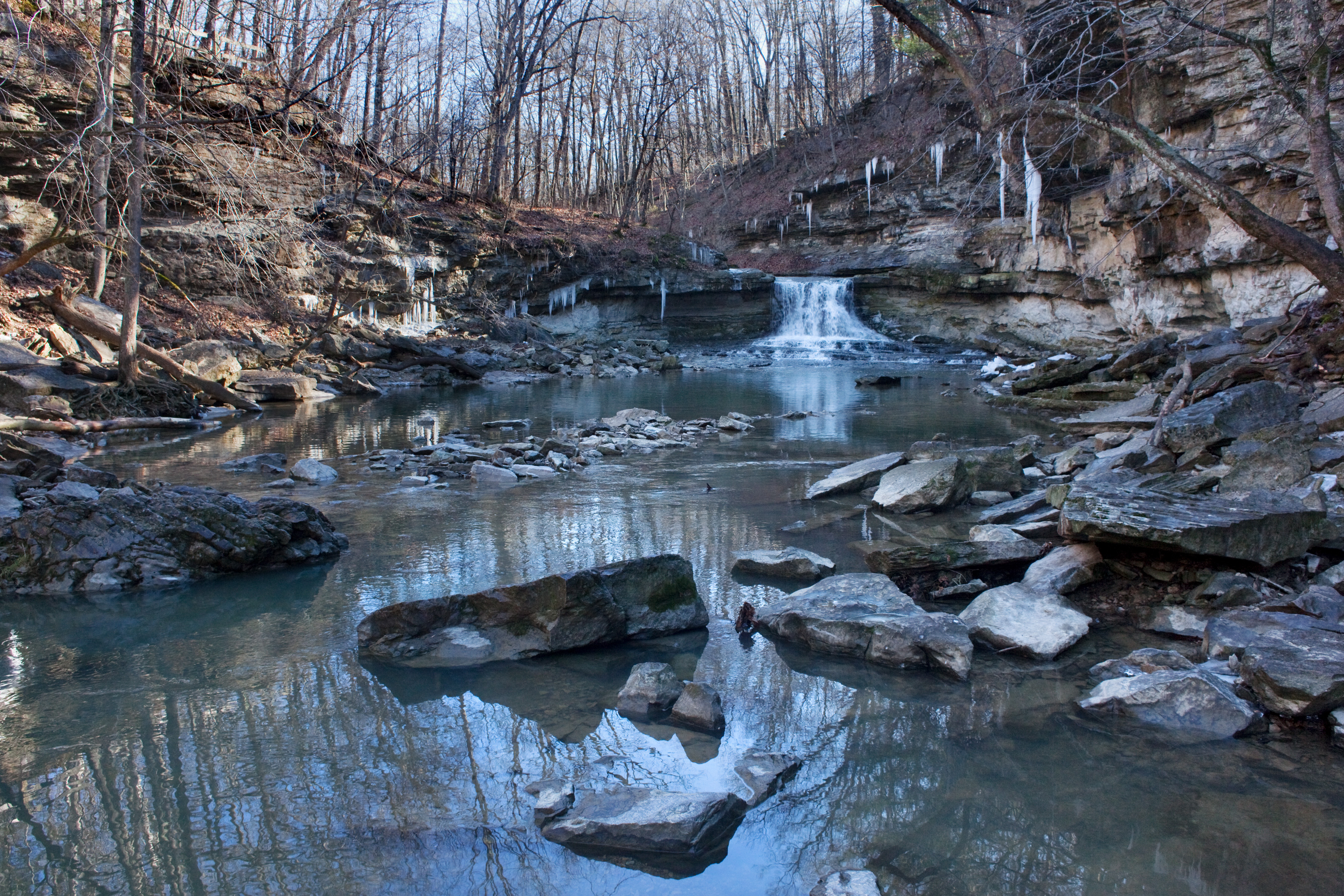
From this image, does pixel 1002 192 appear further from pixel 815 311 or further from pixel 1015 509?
pixel 1015 509

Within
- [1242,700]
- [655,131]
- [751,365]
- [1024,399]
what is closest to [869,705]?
[1242,700]

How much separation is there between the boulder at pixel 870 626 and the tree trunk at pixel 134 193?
17.8 feet

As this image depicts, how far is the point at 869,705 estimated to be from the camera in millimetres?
3072

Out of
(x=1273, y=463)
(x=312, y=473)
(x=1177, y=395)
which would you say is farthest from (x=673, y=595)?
(x=1177, y=395)

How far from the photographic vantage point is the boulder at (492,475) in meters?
7.35

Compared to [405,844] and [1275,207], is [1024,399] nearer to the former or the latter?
[1275,207]

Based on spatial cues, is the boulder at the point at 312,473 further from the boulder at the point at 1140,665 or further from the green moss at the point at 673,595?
the boulder at the point at 1140,665

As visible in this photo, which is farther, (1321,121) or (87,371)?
(87,371)

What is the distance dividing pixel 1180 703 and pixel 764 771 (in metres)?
1.56

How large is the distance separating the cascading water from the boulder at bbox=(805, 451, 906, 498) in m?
23.0

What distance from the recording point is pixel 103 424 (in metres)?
10.1

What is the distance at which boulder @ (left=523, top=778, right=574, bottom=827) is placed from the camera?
2.34 meters

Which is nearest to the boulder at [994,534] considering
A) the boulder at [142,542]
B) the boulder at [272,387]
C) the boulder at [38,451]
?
the boulder at [142,542]

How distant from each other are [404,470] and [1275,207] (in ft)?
51.3
